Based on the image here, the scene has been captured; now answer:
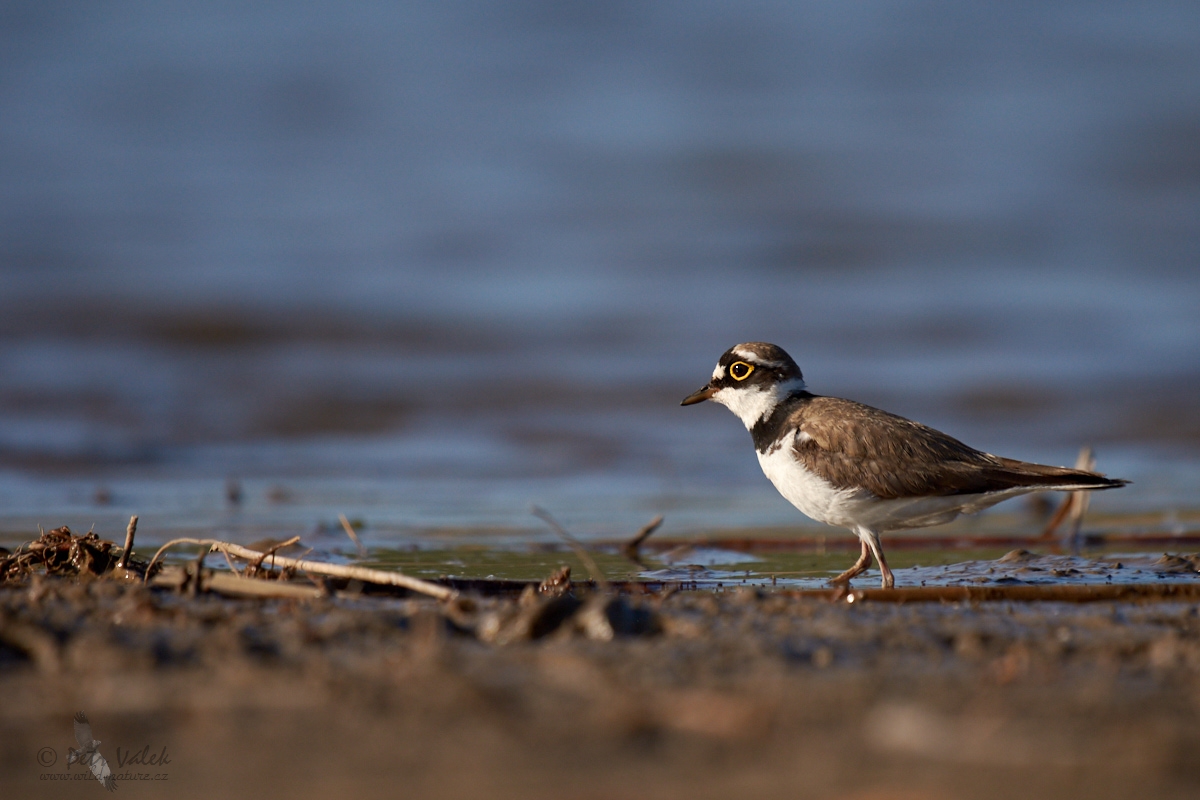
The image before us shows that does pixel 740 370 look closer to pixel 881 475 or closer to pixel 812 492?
pixel 812 492

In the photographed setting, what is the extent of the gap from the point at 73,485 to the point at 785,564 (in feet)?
16.1

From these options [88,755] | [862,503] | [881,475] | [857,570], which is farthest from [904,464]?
[88,755]

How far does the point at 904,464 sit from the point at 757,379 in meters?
0.97

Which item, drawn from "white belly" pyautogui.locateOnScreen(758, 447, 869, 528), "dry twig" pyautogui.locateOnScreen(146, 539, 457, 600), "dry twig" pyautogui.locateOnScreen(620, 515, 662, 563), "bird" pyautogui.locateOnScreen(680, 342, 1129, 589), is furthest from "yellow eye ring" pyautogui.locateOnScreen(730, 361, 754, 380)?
"dry twig" pyautogui.locateOnScreen(146, 539, 457, 600)

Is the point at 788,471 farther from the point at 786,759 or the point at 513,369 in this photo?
the point at 513,369

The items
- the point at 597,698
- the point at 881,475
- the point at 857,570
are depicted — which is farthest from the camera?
the point at 881,475

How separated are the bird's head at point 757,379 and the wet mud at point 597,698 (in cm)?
244

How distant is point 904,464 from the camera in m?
5.70

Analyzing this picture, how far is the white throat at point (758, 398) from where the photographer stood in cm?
636

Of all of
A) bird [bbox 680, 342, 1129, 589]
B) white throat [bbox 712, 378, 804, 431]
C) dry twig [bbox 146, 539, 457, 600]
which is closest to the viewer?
dry twig [bbox 146, 539, 457, 600]

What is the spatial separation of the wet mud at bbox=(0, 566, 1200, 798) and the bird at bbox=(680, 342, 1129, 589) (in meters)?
1.64

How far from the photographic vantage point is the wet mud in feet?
7.59

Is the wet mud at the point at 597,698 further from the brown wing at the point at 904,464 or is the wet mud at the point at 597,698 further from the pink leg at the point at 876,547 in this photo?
the brown wing at the point at 904,464

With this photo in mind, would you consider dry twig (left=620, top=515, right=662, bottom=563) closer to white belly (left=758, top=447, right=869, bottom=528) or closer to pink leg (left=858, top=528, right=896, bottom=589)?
white belly (left=758, top=447, right=869, bottom=528)
